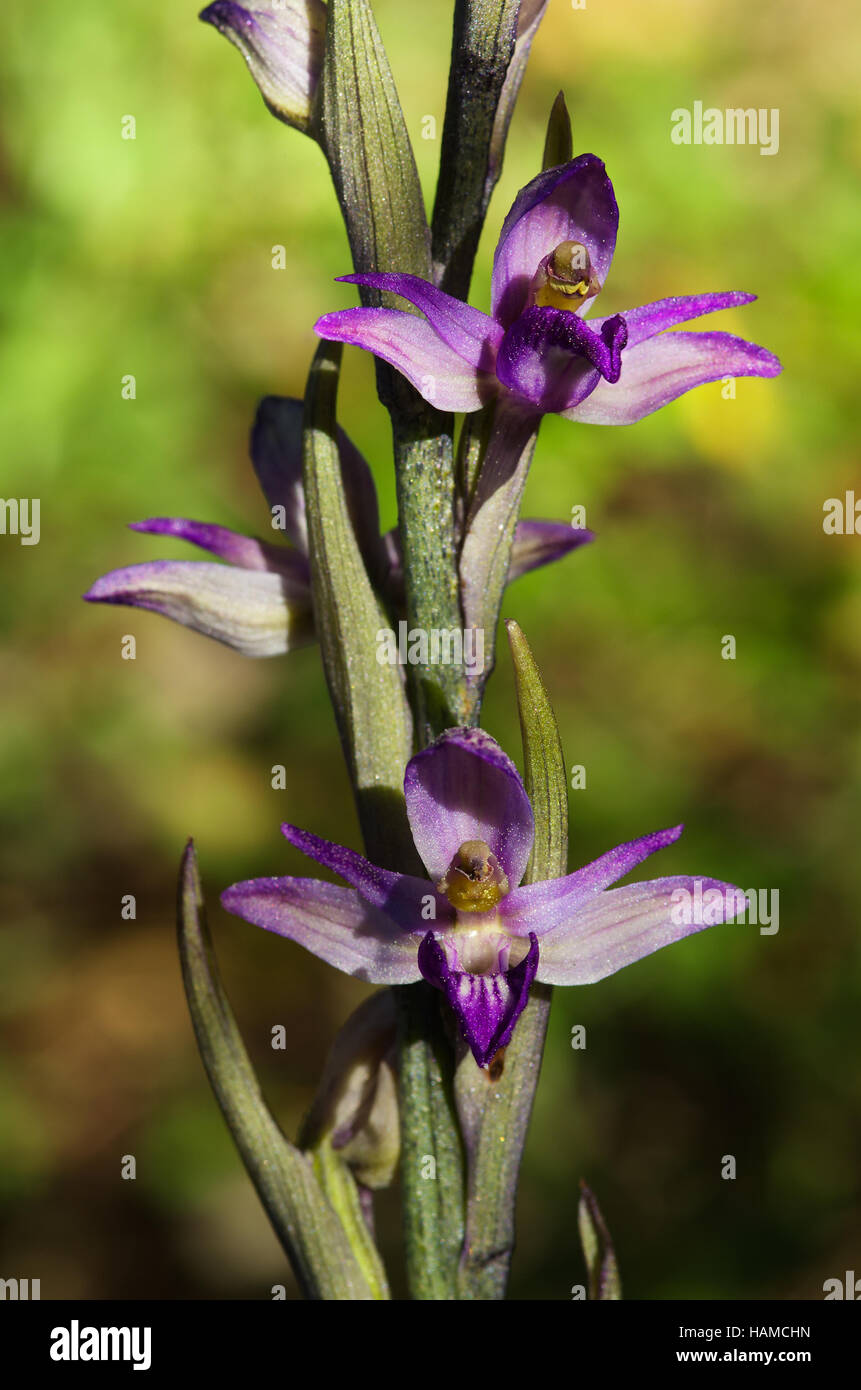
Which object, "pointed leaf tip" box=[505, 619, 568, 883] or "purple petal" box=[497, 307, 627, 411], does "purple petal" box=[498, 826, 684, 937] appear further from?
"purple petal" box=[497, 307, 627, 411]

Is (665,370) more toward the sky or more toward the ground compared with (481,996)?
more toward the sky

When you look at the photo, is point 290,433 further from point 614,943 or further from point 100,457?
point 100,457

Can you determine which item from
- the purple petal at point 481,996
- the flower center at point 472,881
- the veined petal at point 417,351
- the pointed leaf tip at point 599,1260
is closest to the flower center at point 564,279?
the veined petal at point 417,351

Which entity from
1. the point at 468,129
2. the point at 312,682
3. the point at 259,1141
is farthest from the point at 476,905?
the point at 312,682

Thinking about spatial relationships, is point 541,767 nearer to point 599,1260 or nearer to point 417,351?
point 417,351

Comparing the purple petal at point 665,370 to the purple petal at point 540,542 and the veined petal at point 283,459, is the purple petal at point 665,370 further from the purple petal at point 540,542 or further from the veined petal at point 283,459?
the veined petal at point 283,459

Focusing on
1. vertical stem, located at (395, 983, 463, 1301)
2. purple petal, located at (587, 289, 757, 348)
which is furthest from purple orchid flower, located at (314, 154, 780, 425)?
vertical stem, located at (395, 983, 463, 1301)
